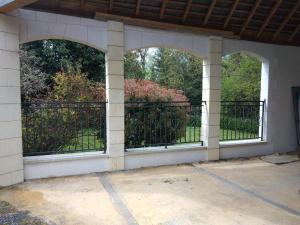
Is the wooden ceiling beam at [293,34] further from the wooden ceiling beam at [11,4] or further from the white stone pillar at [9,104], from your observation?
the white stone pillar at [9,104]

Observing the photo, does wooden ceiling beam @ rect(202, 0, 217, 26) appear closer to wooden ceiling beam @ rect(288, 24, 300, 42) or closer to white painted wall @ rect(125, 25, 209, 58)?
white painted wall @ rect(125, 25, 209, 58)

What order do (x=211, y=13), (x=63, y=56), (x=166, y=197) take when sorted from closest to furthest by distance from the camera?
(x=166, y=197), (x=211, y=13), (x=63, y=56)

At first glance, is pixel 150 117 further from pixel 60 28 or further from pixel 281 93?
pixel 281 93

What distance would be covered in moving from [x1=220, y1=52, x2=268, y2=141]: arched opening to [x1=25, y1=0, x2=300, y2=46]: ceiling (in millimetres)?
618

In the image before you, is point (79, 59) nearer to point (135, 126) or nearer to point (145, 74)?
point (145, 74)

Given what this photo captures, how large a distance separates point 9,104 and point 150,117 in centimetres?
254

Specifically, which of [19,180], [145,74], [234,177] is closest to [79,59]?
[145,74]

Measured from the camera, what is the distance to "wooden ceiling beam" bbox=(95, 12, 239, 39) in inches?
189

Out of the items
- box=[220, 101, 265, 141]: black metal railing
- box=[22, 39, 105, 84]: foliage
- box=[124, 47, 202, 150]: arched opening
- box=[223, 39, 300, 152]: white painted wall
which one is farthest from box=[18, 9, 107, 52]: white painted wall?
box=[22, 39, 105, 84]: foliage

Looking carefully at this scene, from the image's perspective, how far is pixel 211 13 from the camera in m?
5.36

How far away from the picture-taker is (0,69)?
13.3 ft

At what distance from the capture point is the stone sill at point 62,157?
4.51 m

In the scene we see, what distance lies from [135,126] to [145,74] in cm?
686

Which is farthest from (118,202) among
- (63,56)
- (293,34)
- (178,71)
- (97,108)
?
(178,71)
